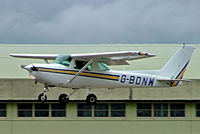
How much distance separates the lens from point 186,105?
148ft

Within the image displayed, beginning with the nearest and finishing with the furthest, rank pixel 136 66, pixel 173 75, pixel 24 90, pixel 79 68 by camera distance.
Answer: pixel 79 68 < pixel 173 75 < pixel 24 90 < pixel 136 66

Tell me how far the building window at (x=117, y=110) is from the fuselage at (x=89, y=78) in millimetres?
10386

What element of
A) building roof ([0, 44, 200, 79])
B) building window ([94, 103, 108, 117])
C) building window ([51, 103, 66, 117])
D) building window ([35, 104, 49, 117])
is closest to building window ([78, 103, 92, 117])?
building window ([94, 103, 108, 117])

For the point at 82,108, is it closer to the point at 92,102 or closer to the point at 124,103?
the point at 124,103

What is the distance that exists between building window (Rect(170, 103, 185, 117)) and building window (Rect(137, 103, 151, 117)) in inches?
58.5

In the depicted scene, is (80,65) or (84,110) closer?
(80,65)

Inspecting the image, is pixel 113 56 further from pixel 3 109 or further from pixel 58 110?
pixel 3 109

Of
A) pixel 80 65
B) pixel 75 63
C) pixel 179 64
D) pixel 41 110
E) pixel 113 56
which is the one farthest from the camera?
pixel 41 110

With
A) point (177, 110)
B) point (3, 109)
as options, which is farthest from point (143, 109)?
point (3, 109)

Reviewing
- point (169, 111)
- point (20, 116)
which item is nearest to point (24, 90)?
point (20, 116)

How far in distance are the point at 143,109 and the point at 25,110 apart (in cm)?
743

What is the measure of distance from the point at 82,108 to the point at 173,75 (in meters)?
10.5

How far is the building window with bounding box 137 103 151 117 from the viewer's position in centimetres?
4517

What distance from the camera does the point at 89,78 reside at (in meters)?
33.0
